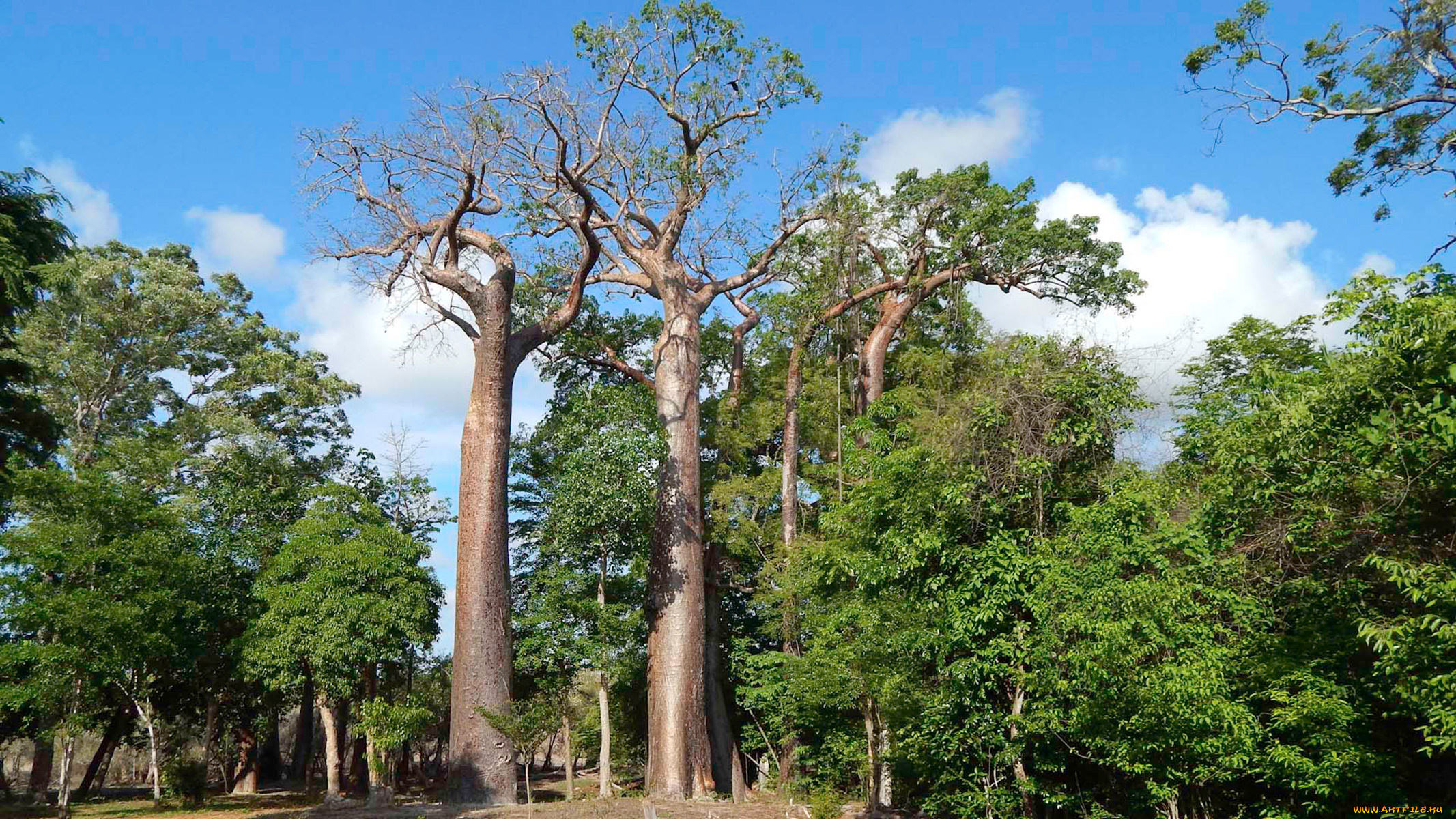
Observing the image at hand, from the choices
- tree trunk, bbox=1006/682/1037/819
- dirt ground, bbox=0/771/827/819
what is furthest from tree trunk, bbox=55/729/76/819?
tree trunk, bbox=1006/682/1037/819

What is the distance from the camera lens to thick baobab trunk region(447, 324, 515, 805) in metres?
13.3

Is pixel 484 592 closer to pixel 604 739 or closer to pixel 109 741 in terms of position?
pixel 604 739

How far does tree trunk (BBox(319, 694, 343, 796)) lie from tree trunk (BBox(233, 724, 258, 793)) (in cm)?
456

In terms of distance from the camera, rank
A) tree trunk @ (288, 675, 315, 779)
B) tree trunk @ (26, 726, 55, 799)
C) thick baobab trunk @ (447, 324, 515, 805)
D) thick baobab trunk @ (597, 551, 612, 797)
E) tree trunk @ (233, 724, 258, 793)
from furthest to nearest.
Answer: tree trunk @ (233, 724, 258, 793)
tree trunk @ (288, 675, 315, 779)
tree trunk @ (26, 726, 55, 799)
thick baobab trunk @ (597, 551, 612, 797)
thick baobab trunk @ (447, 324, 515, 805)

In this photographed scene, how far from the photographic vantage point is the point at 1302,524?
8.24 m

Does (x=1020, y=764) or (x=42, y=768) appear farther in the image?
(x=42, y=768)

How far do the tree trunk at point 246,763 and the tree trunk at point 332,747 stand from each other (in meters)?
4.56

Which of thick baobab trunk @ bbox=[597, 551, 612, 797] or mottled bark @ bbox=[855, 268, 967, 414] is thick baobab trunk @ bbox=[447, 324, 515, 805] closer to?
thick baobab trunk @ bbox=[597, 551, 612, 797]

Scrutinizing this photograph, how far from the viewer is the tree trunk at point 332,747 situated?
56.1ft

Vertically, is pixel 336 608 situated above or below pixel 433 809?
above

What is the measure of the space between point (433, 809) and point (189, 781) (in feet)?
23.8

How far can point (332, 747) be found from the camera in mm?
17734

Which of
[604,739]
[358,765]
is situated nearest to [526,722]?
[604,739]

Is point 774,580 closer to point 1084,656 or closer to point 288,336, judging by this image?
point 1084,656
